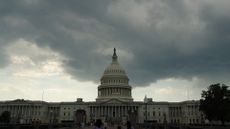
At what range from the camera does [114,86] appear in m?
172

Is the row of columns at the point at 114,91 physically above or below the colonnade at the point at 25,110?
above

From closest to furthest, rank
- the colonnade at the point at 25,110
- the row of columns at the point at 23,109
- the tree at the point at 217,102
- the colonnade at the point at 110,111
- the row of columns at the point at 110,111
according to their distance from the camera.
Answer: the tree at the point at 217,102 < the colonnade at the point at 25,110 < the row of columns at the point at 23,109 < the colonnade at the point at 110,111 < the row of columns at the point at 110,111

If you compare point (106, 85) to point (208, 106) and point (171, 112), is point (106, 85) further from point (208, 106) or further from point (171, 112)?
point (208, 106)

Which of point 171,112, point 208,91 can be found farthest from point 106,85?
point 208,91

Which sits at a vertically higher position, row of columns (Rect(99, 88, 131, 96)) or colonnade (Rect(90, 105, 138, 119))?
row of columns (Rect(99, 88, 131, 96))

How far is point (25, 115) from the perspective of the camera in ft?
524

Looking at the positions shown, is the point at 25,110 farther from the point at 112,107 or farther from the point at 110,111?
the point at 112,107

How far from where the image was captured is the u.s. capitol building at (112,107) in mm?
160375

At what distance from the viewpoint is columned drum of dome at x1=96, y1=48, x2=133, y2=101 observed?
565 feet

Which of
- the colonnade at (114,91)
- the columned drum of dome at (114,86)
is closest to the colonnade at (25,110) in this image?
the columned drum of dome at (114,86)

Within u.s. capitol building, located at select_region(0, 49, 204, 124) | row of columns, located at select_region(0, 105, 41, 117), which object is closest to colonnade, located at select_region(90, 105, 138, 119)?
u.s. capitol building, located at select_region(0, 49, 204, 124)

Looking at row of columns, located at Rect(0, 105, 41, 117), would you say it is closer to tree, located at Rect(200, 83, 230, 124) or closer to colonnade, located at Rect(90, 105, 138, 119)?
colonnade, located at Rect(90, 105, 138, 119)

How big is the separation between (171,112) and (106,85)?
130 ft

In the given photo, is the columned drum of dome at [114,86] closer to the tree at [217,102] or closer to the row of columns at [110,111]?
the row of columns at [110,111]
